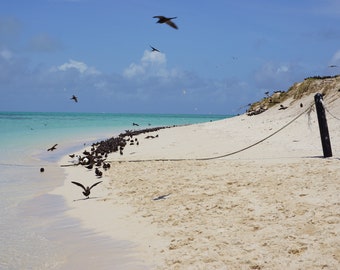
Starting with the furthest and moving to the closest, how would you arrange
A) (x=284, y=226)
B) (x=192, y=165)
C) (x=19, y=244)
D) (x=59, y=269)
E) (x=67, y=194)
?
Result: (x=192, y=165), (x=67, y=194), (x=19, y=244), (x=284, y=226), (x=59, y=269)

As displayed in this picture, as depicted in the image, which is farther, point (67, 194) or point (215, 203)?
point (67, 194)

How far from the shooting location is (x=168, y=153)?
17422 millimetres

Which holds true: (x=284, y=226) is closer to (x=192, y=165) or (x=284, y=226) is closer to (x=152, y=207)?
(x=152, y=207)

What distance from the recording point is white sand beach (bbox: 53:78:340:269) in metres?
5.46

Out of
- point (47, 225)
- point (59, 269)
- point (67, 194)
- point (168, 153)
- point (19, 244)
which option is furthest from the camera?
point (168, 153)

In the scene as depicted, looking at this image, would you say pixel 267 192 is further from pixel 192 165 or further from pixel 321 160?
pixel 192 165

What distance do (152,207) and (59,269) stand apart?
10.1 feet

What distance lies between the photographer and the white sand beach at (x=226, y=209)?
546 centimetres

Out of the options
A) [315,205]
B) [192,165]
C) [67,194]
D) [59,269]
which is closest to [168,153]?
[192,165]

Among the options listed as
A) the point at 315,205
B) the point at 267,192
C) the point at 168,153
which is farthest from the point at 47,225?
the point at 168,153

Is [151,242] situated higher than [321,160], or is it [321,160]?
[321,160]

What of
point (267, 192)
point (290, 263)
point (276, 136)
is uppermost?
point (276, 136)

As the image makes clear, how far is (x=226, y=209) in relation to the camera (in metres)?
7.53

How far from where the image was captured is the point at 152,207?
845cm
